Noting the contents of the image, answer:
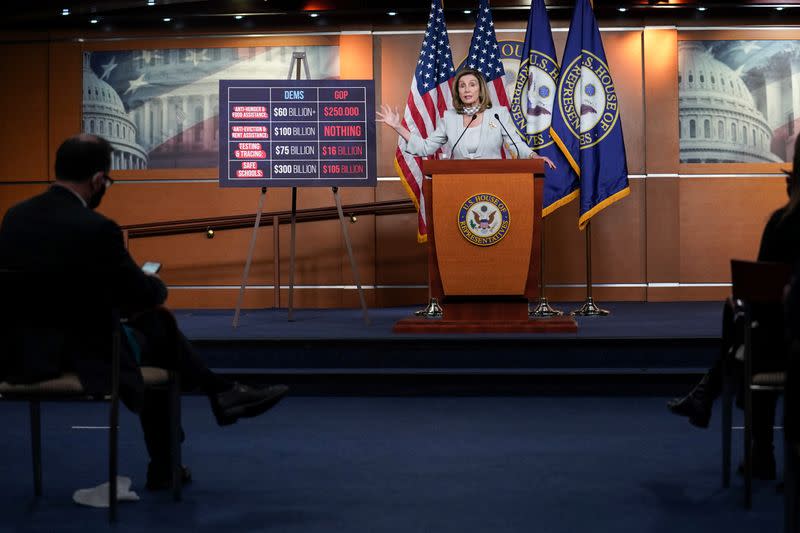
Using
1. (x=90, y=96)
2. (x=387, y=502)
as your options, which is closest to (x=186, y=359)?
(x=387, y=502)

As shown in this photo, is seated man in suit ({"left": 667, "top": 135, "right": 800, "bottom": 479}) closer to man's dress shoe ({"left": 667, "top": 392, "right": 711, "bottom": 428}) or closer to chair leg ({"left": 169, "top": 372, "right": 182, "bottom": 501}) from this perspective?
man's dress shoe ({"left": 667, "top": 392, "right": 711, "bottom": 428})

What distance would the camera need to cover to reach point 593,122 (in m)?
7.28

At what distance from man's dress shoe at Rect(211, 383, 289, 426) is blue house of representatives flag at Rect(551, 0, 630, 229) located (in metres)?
4.37

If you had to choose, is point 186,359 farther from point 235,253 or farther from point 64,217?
point 235,253

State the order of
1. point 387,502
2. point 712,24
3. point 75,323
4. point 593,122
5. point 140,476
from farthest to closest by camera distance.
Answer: point 712,24 < point 593,122 < point 140,476 < point 387,502 < point 75,323

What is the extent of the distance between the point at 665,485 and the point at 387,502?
37.7 inches

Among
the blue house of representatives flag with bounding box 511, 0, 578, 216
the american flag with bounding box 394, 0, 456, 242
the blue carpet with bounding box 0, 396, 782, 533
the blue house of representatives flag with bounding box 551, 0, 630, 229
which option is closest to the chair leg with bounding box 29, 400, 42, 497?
the blue carpet with bounding box 0, 396, 782, 533

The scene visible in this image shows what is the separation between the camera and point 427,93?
7.62m

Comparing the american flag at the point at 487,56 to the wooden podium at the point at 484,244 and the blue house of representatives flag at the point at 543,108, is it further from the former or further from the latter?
the wooden podium at the point at 484,244

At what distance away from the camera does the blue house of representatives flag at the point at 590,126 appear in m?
7.29

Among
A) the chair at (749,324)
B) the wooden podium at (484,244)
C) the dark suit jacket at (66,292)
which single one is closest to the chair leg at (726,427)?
the chair at (749,324)

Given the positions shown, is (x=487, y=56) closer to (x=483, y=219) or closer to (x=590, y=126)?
(x=590, y=126)

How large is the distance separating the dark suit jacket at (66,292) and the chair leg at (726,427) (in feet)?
6.17

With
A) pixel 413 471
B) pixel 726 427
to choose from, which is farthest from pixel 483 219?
pixel 726 427
